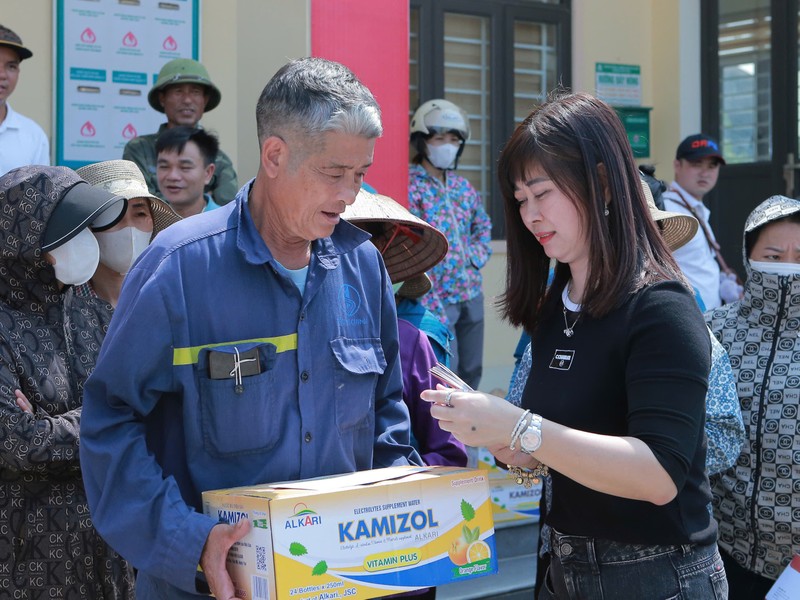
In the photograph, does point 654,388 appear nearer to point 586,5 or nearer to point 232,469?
point 232,469

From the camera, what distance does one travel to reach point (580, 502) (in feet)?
6.70

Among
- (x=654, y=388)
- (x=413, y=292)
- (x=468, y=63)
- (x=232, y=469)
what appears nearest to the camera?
(x=654, y=388)

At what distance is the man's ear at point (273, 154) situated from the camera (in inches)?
80.5

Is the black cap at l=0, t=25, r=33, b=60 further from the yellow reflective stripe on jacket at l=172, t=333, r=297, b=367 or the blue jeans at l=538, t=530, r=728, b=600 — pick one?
the blue jeans at l=538, t=530, r=728, b=600

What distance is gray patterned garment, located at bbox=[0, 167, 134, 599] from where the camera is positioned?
269 cm

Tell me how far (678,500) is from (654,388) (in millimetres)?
270

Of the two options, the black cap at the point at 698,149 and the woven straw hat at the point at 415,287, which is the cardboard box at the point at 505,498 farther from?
the black cap at the point at 698,149

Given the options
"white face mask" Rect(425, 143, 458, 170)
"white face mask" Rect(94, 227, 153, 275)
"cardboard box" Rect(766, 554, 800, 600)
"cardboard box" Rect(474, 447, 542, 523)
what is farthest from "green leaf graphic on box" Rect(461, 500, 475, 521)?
"white face mask" Rect(425, 143, 458, 170)

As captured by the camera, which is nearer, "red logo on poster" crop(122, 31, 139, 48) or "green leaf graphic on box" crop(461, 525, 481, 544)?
"green leaf graphic on box" crop(461, 525, 481, 544)

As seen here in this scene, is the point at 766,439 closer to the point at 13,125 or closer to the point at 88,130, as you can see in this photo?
the point at 13,125

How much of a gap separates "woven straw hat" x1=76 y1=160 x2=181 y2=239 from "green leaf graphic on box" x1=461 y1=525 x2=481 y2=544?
228 cm

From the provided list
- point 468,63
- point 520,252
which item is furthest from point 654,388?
point 468,63

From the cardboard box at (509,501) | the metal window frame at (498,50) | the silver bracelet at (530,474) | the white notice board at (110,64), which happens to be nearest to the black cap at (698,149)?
the metal window frame at (498,50)

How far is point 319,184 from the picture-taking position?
2.05 metres
